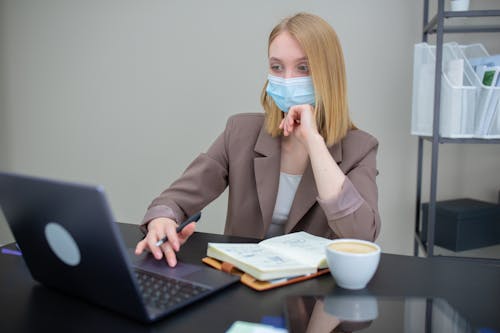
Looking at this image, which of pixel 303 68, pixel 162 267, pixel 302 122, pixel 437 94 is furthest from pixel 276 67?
pixel 437 94

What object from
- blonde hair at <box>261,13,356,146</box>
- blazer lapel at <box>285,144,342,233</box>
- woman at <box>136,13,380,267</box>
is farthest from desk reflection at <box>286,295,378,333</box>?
blonde hair at <box>261,13,356,146</box>

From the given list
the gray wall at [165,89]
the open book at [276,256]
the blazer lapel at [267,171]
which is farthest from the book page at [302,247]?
the gray wall at [165,89]

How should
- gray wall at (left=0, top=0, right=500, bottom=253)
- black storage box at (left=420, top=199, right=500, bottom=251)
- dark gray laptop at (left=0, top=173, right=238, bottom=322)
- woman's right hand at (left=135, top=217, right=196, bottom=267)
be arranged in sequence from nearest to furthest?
dark gray laptop at (left=0, top=173, right=238, bottom=322) < woman's right hand at (left=135, top=217, right=196, bottom=267) < black storage box at (left=420, top=199, right=500, bottom=251) < gray wall at (left=0, top=0, right=500, bottom=253)

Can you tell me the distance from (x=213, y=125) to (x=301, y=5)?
71cm

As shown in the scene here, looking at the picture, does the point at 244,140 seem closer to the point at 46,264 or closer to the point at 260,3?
Result: the point at 46,264

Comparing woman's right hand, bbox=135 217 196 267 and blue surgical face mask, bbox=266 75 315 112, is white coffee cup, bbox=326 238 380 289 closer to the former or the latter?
woman's right hand, bbox=135 217 196 267

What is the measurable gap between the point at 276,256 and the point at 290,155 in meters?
0.54

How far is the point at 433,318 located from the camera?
609mm

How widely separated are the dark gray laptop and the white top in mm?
499

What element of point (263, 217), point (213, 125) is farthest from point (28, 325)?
point (213, 125)

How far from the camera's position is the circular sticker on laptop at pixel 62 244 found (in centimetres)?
58

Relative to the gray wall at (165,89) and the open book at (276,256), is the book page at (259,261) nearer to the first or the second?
the open book at (276,256)

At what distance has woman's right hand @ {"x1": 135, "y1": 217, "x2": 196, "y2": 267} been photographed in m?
0.80

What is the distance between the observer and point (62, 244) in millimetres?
598
